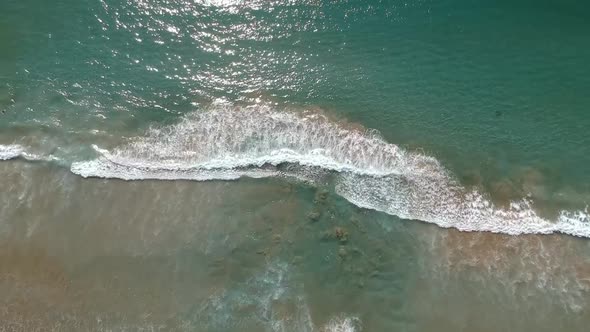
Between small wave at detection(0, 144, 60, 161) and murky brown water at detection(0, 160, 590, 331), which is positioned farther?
small wave at detection(0, 144, 60, 161)

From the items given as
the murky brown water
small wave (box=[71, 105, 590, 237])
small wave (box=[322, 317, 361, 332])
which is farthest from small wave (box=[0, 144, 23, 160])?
small wave (box=[322, 317, 361, 332])

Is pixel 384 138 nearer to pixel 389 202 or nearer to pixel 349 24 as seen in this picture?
pixel 389 202

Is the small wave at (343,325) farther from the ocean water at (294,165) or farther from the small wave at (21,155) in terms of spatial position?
the small wave at (21,155)

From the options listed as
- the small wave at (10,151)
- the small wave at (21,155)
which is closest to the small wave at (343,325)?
the small wave at (21,155)

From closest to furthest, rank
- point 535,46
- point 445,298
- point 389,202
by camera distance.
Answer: point 445,298 → point 389,202 → point 535,46

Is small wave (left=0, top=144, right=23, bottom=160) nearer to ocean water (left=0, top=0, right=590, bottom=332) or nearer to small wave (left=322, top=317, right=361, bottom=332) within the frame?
ocean water (left=0, top=0, right=590, bottom=332)

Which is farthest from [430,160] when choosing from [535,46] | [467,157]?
[535,46]

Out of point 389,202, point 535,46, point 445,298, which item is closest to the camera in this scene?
point 445,298

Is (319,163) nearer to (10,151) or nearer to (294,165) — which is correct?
(294,165)
